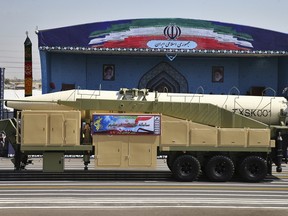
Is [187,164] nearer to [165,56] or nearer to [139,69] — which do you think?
[165,56]

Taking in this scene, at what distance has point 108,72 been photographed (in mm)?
36062

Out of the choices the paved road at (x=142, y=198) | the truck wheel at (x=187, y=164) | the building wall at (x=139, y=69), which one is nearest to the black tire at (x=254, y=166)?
the paved road at (x=142, y=198)

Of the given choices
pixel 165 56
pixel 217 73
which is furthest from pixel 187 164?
pixel 217 73

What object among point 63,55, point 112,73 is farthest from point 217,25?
point 63,55

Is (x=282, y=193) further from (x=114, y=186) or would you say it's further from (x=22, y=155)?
(x=22, y=155)

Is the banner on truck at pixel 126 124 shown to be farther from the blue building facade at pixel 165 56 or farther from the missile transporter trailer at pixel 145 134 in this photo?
the blue building facade at pixel 165 56

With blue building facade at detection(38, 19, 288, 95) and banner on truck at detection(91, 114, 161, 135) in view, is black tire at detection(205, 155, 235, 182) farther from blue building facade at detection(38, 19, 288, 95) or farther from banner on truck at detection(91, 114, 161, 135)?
blue building facade at detection(38, 19, 288, 95)

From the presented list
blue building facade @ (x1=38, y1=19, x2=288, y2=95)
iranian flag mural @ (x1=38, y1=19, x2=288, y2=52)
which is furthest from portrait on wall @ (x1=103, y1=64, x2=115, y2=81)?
iranian flag mural @ (x1=38, y1=19, x2=288, y2=52)

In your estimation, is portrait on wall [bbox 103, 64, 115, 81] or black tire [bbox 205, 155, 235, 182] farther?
portrait on wall [bbox 103, 64, 115, 81]

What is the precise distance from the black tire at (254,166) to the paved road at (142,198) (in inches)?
14.5

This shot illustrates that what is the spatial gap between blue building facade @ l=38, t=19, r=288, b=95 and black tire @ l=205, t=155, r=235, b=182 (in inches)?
620

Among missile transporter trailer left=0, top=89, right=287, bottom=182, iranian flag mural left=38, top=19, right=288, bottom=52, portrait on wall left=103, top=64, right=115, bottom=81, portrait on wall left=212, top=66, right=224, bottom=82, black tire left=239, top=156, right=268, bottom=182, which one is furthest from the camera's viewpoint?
portrait on wall left=212, top=66, right=224, bottom=82

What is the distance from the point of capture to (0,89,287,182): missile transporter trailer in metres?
18.0

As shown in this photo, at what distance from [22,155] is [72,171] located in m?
2.63
